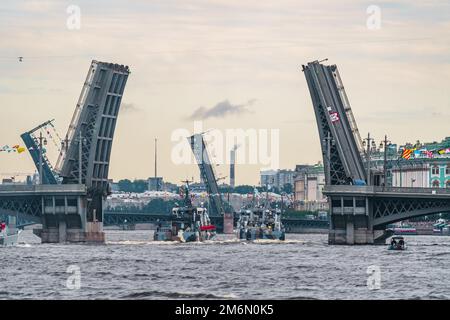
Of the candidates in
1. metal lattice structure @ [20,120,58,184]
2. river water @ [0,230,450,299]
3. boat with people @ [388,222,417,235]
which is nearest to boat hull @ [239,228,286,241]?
metal lattice structure @ [20,120,58,184]

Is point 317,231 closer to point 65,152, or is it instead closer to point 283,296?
point 65,152

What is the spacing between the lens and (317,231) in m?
180

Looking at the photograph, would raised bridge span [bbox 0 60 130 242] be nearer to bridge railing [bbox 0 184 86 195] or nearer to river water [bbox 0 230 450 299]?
bridge railing [bbox 0 184 86 195]

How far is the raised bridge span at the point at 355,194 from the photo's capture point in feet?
304

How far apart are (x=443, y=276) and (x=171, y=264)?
1587cm

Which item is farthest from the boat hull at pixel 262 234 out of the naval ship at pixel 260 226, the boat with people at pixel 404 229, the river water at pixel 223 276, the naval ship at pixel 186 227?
the boat with people at pixel 404 229

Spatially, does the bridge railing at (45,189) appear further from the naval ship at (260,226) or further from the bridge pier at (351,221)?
the naval ship at (260,226)

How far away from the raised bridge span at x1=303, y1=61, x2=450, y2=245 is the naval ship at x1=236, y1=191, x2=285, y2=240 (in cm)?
2251

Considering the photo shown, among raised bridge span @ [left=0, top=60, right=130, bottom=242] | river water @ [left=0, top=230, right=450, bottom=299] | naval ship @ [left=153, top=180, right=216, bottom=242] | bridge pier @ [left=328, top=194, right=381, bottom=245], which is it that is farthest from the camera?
naval ship @ [left=153, top=180, right=216, bottom=242]

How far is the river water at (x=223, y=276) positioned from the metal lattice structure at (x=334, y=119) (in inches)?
480

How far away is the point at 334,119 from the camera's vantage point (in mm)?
90875

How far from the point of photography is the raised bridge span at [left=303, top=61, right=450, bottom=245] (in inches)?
3649

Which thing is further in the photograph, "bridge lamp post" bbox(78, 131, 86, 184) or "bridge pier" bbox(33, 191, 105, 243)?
"bridge pier" bbox(33, 191, 105, 243)
